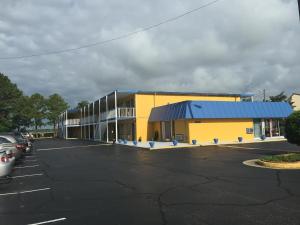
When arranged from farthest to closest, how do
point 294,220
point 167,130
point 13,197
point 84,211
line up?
point 167,130 < point 13,197 < point 84,211 < point 294,220

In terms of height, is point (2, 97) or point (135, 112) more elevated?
point (2, 97)

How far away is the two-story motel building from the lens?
107 feet

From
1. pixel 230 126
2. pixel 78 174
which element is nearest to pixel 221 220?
pixel 78 174

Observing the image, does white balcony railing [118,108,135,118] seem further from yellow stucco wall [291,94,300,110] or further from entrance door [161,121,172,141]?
yellow stucco wall [291,94,300,110]

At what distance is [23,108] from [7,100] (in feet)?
27.1

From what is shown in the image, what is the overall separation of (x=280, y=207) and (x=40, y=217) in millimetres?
5021

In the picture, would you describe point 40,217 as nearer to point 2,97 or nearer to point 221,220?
point 221,220

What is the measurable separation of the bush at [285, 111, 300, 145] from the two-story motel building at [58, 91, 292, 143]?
14.7 meters

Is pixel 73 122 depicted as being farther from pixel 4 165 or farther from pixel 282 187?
pixel 282 187

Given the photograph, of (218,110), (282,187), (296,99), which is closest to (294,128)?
(282,187)

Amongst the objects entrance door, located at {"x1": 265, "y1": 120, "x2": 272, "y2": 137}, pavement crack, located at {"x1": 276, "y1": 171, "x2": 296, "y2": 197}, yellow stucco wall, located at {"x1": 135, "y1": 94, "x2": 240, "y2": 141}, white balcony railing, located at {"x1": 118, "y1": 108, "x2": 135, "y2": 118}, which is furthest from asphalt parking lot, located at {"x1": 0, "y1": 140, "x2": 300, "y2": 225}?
white balcony railing, located at {"x1": 118, "y1": 108, "x2": 135, "y2": 118}

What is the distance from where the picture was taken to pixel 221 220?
6.41m

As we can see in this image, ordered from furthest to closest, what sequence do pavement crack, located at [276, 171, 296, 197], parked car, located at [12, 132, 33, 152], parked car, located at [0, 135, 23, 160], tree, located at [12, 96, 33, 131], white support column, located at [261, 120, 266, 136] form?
1. tree, located at [12, 96, 33, 131]
2. white support column, located at [261, 120, 266, 136]
3. parked car, located at [12, 132, 33, 152]
4. parked car, located at [0, 135, 23, 160]
5. pavement crack, located at [276, 171, 296, 197]

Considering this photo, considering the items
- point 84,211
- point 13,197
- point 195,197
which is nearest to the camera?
point 84,211
